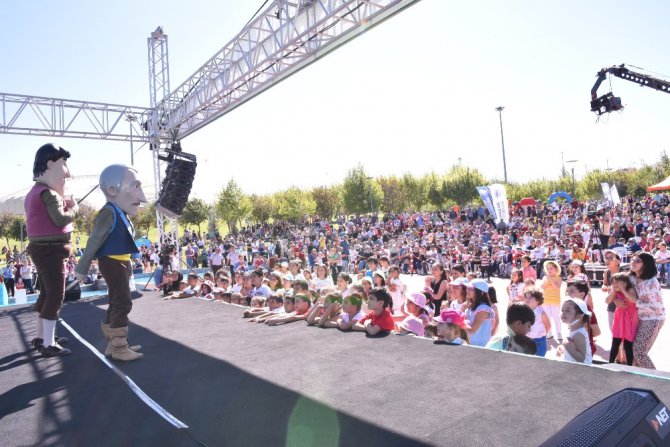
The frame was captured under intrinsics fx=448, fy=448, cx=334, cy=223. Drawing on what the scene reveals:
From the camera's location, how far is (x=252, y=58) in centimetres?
966

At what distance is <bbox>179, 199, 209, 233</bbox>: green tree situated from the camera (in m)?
40.3

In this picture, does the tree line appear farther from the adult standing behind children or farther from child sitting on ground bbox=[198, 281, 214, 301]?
the adult standing behind children

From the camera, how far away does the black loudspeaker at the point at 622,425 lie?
1.26m

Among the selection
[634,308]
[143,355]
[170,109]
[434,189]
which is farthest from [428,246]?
[434,189]

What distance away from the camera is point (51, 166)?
379cm

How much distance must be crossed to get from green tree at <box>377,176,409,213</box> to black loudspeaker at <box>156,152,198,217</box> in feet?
132

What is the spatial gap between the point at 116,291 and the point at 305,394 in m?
1.88

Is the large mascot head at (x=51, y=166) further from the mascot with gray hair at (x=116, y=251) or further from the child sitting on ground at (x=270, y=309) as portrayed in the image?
the child sitting on ground at (x=270, y=309)

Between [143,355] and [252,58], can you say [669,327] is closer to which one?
[143,355]

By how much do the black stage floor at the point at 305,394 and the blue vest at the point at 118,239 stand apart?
0.82 m

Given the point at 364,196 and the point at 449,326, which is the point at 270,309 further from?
the point at 364,196

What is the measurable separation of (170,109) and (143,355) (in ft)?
38.3

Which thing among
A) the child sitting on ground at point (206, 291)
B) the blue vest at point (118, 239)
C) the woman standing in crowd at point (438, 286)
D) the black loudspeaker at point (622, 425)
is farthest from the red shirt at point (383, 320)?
the child sitting on ground at point (206, 291)

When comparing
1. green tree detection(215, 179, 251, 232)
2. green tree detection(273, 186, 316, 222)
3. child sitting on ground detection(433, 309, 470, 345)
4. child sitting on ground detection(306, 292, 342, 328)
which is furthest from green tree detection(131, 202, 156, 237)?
child sitting on ground detection(433, 309, 470, 345)
